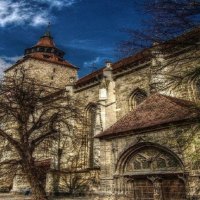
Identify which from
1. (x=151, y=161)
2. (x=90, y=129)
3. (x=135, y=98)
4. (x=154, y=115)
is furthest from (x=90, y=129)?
(x=151, y=161)

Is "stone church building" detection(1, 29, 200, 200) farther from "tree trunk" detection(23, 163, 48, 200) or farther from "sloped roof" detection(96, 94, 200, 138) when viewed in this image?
"tree trunk" detection(23, 163, 48, 200)

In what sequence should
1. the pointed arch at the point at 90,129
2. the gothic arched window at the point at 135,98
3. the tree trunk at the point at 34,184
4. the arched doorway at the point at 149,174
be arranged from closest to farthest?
the tree trunk at the point at 34,184, the arched doorway at the point at 149,174, the gothic arched window at the point at 135,98, the pointed arch at the point at 90,129

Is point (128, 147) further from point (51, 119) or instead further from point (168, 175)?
point (51, 119)

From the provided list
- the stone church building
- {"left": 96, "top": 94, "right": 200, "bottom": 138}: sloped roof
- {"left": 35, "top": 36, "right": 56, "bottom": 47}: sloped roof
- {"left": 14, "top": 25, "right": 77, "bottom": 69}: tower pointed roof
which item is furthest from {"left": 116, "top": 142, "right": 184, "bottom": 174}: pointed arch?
{"left": 35, "top": 36, "right": 56, "bottom": 47}: sloped roof

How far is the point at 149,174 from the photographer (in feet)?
35.6

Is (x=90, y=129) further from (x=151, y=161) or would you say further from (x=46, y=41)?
(x=46, y=41)

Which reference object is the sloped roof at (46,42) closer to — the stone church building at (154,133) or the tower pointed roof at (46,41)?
the tower pointed roof at (46,41)

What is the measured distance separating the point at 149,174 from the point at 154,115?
2.66 meters

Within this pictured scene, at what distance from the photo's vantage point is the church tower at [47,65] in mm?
30953

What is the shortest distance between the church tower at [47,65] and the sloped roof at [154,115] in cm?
1747

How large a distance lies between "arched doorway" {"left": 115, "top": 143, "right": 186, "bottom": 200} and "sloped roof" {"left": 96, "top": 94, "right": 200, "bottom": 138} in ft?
3.16

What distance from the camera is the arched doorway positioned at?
10.1m

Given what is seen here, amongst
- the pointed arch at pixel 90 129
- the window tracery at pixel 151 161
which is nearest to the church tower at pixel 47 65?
the pointed arch at pixel 90 129

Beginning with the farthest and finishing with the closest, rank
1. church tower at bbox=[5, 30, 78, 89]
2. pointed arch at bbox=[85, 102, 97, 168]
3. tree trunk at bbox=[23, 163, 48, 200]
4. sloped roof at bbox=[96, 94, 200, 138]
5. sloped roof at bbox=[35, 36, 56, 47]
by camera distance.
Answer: sloped roof at bbox=[35, 36, 56, 47]
church tower at bbox=[5, 30, 78, 89]
pointed arch at bbox=[85, 102, 97, 168]
sloped roof at bbox=[96, 94, 200, 138]
tree trunk at bbox=[23, 163, 48, 200]
